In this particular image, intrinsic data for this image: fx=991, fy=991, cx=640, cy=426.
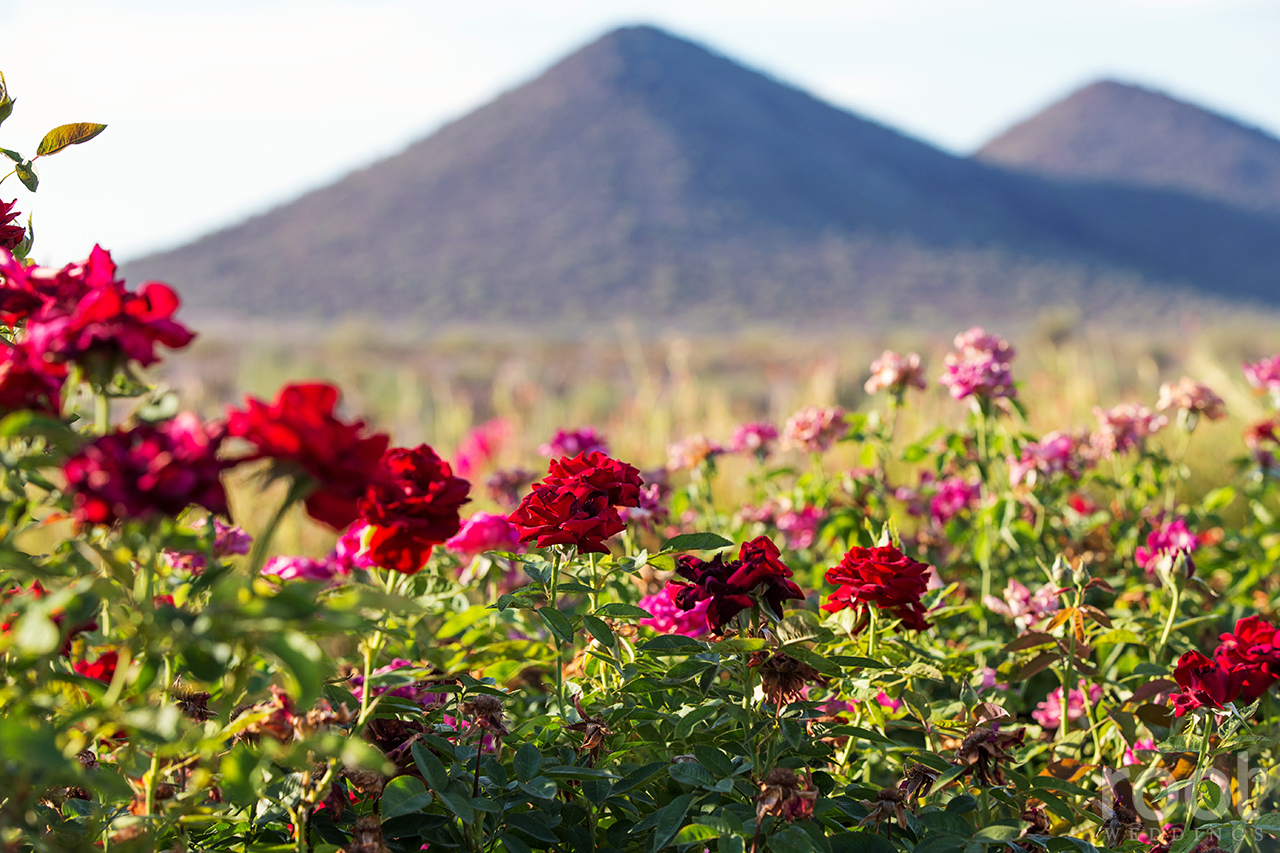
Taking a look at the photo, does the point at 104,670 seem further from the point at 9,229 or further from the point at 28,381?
the point at 28,381

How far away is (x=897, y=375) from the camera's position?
2.48 metres

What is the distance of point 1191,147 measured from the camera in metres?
87.5

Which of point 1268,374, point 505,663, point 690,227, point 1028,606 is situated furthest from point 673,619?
point 690,227

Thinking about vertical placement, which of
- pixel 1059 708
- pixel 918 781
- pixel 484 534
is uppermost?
pixel 918 781

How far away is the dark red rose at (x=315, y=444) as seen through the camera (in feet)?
2.49

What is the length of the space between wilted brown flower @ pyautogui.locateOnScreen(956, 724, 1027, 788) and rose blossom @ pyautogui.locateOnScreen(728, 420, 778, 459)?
1.53 metres

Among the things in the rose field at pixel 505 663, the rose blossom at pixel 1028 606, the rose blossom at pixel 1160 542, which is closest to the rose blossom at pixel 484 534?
the rose field at pixel 505 663

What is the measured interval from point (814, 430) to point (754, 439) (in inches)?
7.1

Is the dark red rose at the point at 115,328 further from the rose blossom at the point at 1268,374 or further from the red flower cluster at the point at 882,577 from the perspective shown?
the rose blossom at the point at 1268,374

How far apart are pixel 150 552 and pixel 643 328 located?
5192 cm

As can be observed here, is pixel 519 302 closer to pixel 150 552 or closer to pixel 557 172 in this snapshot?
pixel 557 172

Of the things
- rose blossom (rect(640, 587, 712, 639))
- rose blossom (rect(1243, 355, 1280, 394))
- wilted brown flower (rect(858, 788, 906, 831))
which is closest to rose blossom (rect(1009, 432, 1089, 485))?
rose blossom (rect(1243, 355, 1280, 394))

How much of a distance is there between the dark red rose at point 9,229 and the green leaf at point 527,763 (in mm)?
969

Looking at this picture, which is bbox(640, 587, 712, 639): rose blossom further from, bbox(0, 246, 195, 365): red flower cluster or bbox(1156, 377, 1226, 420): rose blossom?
bbox(1156, 377, 1226, 420): rose blossom
